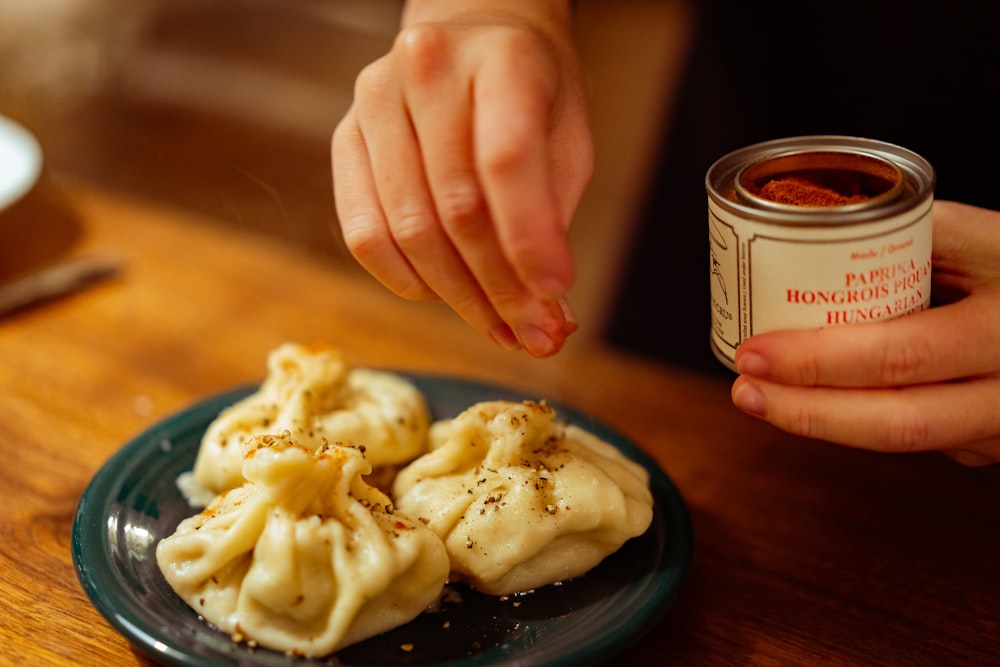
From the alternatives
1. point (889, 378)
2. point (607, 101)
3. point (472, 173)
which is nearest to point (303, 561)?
point (472, 173)

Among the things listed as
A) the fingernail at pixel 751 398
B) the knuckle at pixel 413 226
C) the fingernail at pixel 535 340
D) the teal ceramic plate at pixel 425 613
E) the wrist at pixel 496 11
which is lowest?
the teal ceramic plate at pixel 425 613

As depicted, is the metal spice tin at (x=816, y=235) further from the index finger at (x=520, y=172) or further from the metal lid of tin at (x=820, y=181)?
the index finger at (x=520, y=172)

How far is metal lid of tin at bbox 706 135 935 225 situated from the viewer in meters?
0.98

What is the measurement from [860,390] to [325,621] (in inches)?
26.2

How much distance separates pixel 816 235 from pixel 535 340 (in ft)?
1.16

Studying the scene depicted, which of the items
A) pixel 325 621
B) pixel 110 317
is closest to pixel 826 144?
pixel 325 621

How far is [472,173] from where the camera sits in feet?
3.41

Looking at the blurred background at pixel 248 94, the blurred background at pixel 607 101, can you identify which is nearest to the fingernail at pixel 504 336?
the blurred background at pixel 607 101

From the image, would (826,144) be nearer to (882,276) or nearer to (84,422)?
(882,276)

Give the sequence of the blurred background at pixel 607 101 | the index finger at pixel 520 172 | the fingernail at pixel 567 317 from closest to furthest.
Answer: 1. the index finger at pixel 520 172
2. the fingernail at pixel 567 317
3. the blurred background at pixel 607 101

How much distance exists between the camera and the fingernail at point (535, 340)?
3.80ft

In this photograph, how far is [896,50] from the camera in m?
1.83

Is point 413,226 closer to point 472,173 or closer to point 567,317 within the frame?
point 472,173

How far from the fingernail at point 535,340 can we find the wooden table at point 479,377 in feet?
1.30
